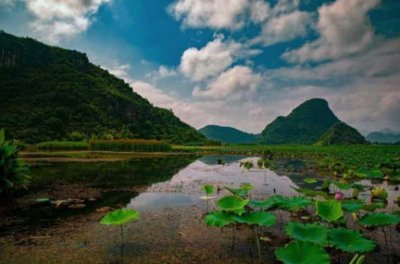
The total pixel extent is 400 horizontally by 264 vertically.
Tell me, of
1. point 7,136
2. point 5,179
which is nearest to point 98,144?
point 7,136

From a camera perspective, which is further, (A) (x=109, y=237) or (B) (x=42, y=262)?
(A) (x=109, y=237)

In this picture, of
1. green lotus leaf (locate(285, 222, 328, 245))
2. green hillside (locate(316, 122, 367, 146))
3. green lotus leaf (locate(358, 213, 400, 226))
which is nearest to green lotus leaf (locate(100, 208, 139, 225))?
green lotus leaf (locate(285, 222, 328, 245))

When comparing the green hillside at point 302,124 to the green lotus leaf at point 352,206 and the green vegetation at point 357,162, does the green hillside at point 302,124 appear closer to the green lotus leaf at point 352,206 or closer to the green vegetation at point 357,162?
the green vegetation at point 357,162

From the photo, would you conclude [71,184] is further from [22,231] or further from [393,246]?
[393,246]

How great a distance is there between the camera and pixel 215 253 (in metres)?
5.35

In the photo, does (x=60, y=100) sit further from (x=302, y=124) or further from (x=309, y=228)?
(x=302, y=124)

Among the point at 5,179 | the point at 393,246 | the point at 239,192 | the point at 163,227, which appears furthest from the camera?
the point at 5,179

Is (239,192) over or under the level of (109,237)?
over

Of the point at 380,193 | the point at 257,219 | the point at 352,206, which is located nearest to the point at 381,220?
the point at 352,206

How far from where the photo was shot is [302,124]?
180 metres

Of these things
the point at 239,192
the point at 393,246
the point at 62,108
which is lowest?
the point at 393,246

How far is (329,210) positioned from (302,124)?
18343 centimetres

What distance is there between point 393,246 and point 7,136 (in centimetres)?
5096

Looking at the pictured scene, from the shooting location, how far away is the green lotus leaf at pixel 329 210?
513 centimetres
